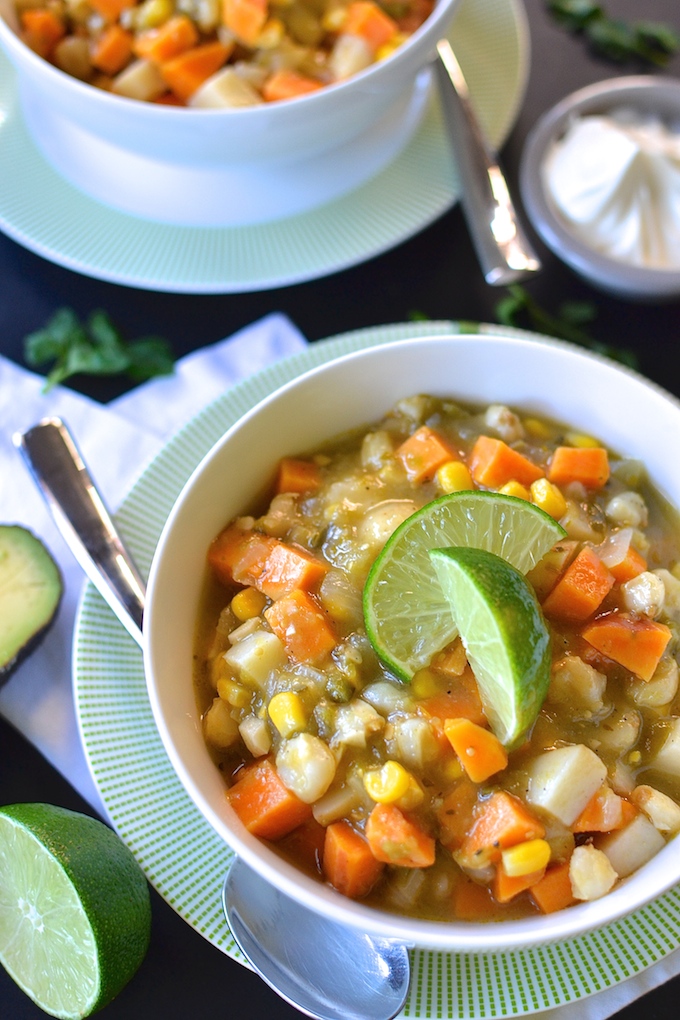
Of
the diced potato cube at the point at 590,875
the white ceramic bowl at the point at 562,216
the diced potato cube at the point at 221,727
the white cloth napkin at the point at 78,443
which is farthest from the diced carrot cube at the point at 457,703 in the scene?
the white ceramic bowl at the point at 562,216

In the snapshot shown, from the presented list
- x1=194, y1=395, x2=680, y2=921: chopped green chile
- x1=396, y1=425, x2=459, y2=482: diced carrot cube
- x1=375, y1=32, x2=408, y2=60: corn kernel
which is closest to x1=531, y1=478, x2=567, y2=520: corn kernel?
x1=194, y1=395, x2=680, y2=921: chopped green chile

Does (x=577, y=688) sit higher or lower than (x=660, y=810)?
higher

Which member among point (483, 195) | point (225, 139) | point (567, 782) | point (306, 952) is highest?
point (225, 139)

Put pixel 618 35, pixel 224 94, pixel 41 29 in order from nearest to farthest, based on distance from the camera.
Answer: pixel 224 94 → pixel 41 29 → pixel 618 35

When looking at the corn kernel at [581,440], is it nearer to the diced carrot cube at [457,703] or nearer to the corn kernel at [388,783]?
the diced carrot cube at [457,703]

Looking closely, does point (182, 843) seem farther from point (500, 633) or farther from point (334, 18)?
point (334, 18)

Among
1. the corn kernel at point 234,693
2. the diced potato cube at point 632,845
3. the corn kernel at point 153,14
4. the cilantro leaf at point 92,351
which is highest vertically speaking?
the corn kernel at point 153,14

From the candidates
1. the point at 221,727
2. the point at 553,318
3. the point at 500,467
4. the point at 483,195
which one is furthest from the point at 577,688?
the point at 483,195
